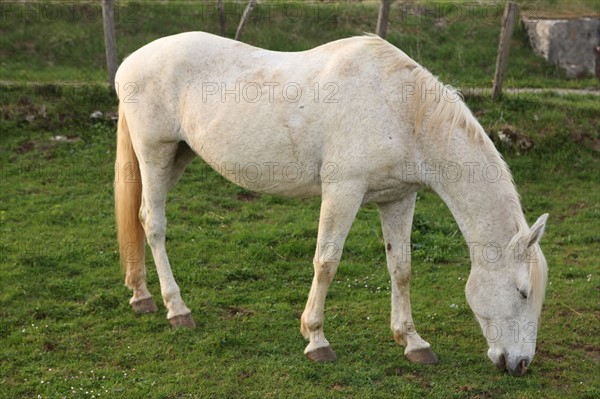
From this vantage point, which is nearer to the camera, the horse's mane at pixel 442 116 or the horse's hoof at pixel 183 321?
the horse's mane at pixel 442 116

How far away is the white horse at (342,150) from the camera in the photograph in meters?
5.30

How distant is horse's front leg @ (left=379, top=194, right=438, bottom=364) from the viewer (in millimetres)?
5867

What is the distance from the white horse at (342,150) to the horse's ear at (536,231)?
0.01 m

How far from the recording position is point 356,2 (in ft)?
50.6

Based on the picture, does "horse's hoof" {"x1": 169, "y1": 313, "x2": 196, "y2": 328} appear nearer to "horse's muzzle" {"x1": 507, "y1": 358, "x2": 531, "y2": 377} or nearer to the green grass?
"horse's muzzle" {"x1": 507, "y1": 358, "x2": 531, "y2": 377}

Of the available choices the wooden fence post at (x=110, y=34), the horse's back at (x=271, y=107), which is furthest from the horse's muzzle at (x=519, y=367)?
the wooden fence post at (x=110, y=34)

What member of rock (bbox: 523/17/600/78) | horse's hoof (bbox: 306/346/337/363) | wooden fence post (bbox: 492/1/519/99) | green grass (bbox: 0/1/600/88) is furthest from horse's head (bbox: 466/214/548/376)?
rock (bbox: 523/17/600/78)

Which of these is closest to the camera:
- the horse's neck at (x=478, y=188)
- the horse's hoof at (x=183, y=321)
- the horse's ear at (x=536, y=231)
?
the horse's ear at (x=536, y=231)

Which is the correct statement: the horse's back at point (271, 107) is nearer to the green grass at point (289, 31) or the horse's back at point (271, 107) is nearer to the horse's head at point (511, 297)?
the horse's head at point (511, 297)

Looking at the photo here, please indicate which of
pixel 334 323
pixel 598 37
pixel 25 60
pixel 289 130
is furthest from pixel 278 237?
pixel 598 37

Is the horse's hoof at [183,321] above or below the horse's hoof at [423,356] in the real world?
below

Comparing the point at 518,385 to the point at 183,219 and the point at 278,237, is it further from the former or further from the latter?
the point at 183,219

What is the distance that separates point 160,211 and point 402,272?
2127 mm

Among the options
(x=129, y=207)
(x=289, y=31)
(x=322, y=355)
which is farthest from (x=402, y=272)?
(x=289, y=31)
